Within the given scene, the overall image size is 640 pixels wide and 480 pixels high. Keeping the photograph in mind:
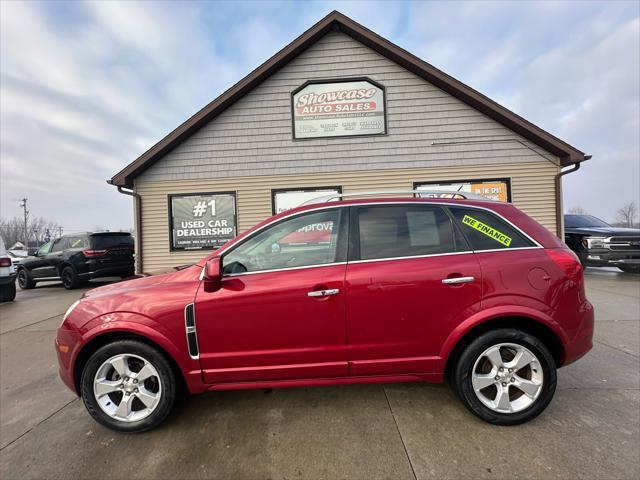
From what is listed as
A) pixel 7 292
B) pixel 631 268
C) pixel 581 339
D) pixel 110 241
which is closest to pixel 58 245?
pixel 110 241

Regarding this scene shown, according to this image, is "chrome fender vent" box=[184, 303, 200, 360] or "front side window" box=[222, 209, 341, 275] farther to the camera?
"front side window" box=[222, 209, 341, 275]

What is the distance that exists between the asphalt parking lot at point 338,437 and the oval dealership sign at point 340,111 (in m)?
6.62

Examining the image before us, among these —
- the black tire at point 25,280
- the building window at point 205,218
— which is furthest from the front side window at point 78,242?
the building window at point 205,218

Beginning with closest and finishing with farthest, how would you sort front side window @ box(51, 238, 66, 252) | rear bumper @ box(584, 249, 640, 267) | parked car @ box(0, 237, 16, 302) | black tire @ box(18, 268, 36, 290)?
1. parked car @ box(0, 237, 16, 302)
2. rear bumper @ box(584, 249, 640, 267)
3. front side window @ box(51, 238, 66, 252)
4. black tire @ box(18, 268, 36, 290)

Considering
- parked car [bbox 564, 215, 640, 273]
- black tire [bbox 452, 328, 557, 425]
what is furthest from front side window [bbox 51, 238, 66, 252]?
parked car [bbox 564, 215, 640, 273]

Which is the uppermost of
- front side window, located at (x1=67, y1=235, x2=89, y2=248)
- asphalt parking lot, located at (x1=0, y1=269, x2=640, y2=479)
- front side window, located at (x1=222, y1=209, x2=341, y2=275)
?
front side window, located at (x1=67, y1=235, x2=89, y2=248)

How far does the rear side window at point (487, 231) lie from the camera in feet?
7.43

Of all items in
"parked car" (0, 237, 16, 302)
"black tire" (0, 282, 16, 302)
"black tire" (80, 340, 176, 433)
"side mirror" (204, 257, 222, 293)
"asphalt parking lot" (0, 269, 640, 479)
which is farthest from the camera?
"black tire" (0, 282, 16, 302)

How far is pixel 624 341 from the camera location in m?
3.59

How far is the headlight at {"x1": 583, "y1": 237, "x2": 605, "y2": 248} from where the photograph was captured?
7.86 meters

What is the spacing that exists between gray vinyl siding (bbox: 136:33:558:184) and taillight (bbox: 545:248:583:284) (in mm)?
5857

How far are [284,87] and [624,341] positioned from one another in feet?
27.5

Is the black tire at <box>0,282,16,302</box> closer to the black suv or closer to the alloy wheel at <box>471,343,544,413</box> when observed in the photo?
the black suv

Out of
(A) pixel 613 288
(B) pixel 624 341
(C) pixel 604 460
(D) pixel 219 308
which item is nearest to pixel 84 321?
(D) pixel 219 308
